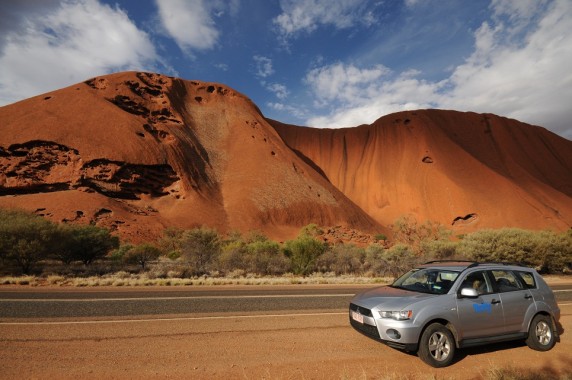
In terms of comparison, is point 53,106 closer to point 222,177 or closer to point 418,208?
point 222,177

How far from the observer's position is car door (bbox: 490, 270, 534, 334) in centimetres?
595

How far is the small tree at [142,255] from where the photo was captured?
82.0ft

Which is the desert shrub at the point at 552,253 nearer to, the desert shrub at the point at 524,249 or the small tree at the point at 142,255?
the desert shrub at the point at 524,249

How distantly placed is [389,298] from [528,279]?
2.93 meters

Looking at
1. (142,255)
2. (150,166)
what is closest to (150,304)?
(142,255)

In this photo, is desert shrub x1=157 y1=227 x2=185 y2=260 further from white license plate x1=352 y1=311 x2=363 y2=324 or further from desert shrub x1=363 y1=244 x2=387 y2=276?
white license plate x1=352 y1=311 x2=363 y2=324

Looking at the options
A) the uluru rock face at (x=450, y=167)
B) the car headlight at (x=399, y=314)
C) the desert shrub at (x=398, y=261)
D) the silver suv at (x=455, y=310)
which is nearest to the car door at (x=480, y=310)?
the silver suv at (x=455, y=310)

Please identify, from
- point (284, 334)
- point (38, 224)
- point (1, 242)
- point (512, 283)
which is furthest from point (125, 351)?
point (38, 224)

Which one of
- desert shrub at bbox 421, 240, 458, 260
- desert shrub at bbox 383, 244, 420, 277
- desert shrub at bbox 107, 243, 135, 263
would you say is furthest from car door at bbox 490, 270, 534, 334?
desert shrub at bbox 107, 243, 135, 263

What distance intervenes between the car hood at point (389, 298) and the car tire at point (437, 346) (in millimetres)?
467

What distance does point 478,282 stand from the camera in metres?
6.04

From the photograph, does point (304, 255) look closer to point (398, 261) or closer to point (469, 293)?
point (398, 261)

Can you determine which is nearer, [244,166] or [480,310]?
[480,310]

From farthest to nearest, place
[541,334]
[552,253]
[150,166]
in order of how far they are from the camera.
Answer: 1. [150,166]
2. [552,253]
3. [541,334]
